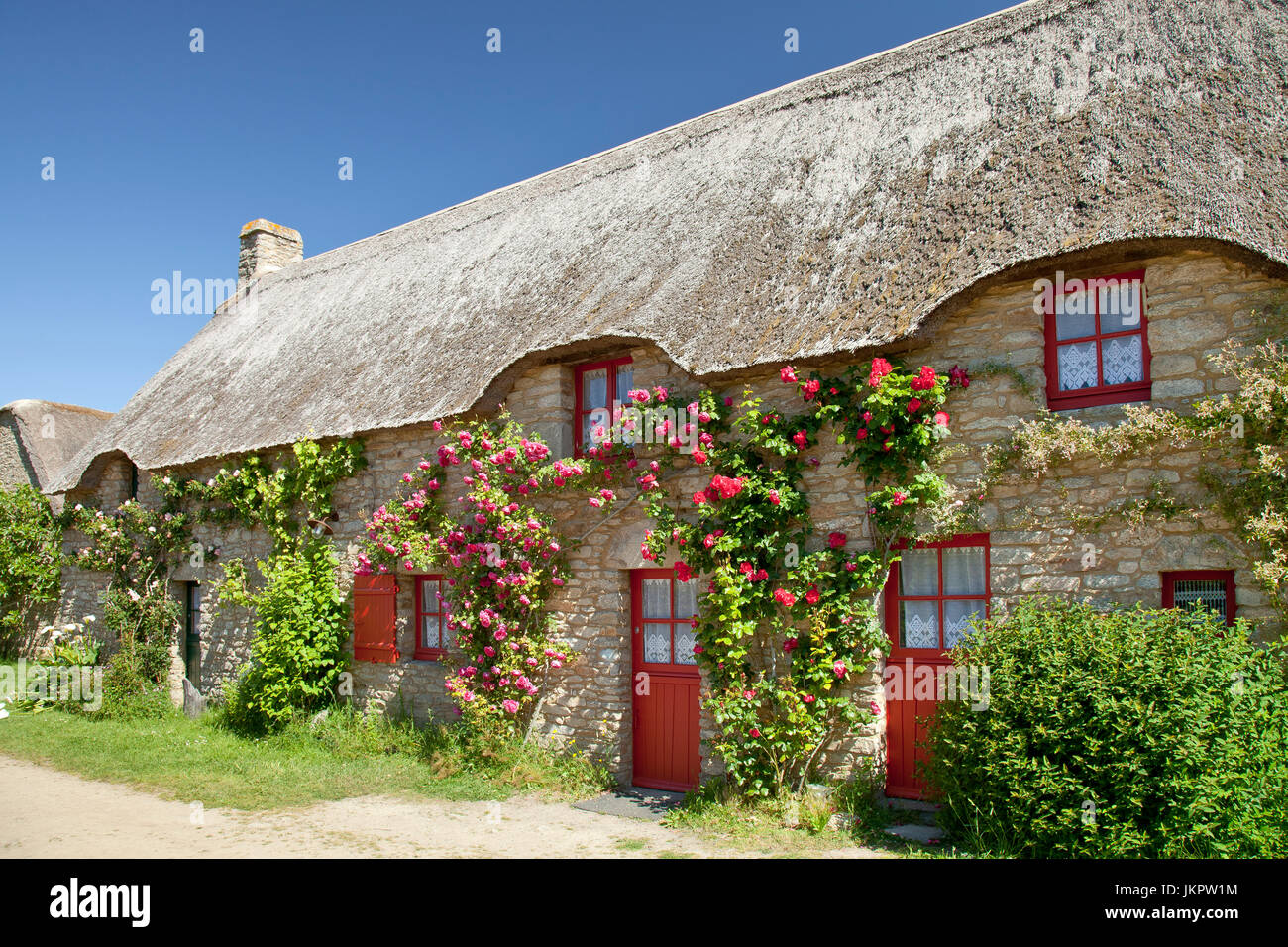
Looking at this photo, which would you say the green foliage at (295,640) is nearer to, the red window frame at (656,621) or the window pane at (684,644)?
the red window frame at (656,621)

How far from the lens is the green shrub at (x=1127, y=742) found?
4383 mm

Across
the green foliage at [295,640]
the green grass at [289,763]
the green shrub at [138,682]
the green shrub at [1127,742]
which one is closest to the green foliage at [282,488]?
the green foliage at [295,640]

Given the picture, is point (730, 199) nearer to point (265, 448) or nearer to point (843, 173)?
point (843, 173)

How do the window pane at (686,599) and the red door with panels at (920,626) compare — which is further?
the window pane at (686,599)

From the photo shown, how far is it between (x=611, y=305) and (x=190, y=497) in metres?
7.30

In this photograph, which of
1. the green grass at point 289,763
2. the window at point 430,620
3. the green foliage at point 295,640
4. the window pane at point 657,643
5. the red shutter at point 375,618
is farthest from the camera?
the green foliage at point 295,640

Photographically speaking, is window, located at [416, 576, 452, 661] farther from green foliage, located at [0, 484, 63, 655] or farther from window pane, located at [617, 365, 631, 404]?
green foliage, located at [0, 484, 63, 655]

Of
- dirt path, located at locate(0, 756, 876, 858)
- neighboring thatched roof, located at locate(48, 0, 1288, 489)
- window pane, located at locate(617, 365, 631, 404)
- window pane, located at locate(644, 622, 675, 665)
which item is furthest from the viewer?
window pane, located at locate(617, 365, 631, 404)

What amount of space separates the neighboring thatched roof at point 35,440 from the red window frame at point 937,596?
16340mm

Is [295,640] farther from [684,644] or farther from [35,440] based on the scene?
[35,440]

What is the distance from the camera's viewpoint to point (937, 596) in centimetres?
612

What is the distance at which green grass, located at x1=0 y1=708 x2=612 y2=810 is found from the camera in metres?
7.49

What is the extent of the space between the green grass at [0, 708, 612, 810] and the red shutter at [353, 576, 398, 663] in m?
0.67

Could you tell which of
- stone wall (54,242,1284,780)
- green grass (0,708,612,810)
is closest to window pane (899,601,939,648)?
stone wall (54,242,1284,780)
